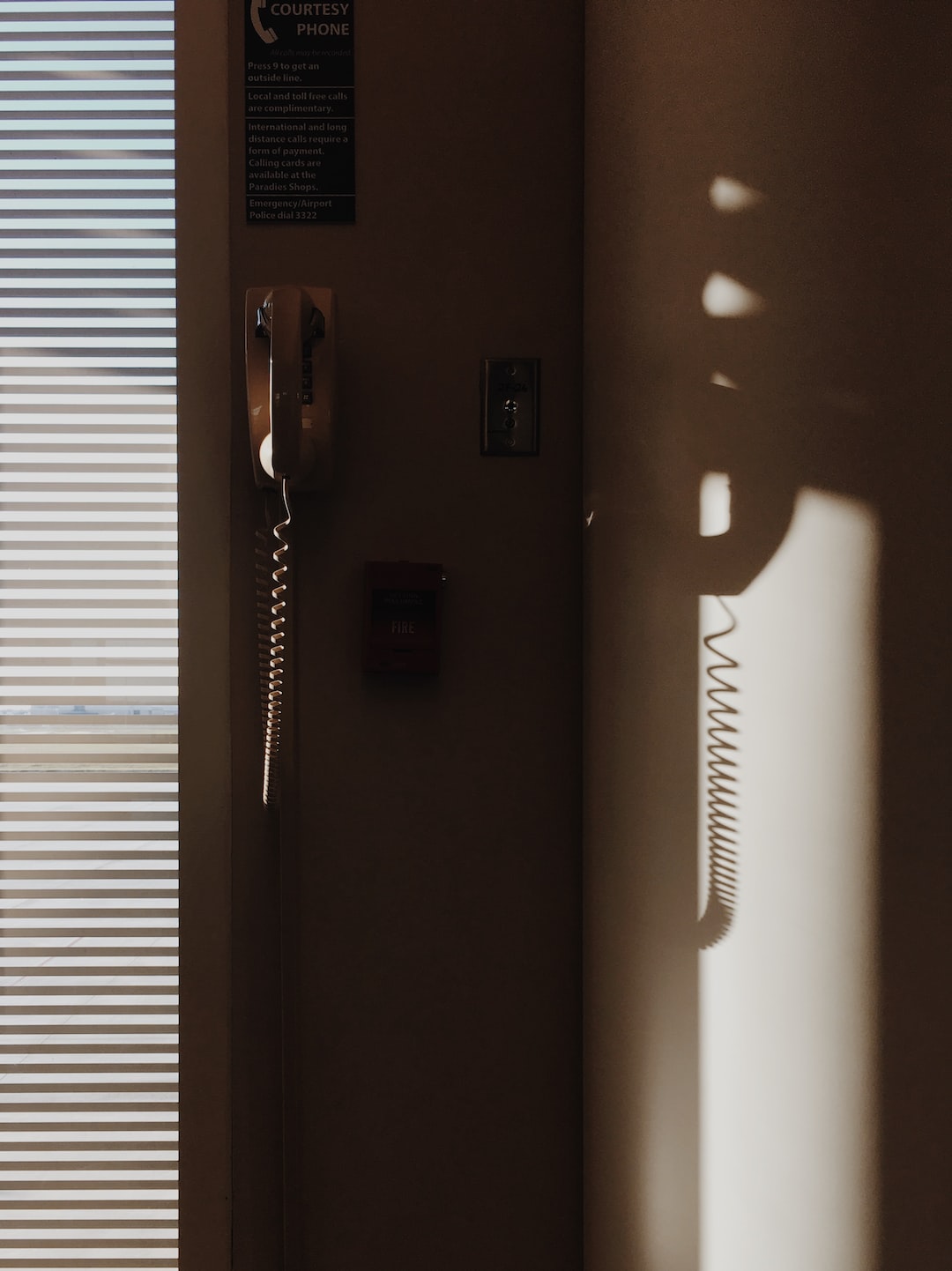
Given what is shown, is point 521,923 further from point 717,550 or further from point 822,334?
point 822,334

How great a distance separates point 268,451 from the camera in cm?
111

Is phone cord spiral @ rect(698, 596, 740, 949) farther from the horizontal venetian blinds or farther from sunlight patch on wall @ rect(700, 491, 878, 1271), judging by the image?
the horizontal venetian blinds

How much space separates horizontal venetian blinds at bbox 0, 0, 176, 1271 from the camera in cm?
124

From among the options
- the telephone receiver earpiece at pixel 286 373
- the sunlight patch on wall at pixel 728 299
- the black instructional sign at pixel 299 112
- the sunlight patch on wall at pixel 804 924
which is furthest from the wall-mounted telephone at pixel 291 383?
the sunlight patch on wall at pixel 804 924

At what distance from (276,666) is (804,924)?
73cm

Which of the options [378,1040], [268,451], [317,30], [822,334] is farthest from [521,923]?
[317,30]

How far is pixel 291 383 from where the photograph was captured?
1043mm

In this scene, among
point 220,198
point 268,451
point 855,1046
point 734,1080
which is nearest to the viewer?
point 855,1046

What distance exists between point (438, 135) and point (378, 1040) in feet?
4.18

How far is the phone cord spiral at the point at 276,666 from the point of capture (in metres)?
1.13

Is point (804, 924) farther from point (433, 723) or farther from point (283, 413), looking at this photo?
point (283, 413)

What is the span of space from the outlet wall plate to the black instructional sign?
0.99 ft

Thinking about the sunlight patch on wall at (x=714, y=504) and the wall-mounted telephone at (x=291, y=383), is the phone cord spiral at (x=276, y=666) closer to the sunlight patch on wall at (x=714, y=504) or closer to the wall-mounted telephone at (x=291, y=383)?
the wall-mounted telephone at (x=291, y=383)

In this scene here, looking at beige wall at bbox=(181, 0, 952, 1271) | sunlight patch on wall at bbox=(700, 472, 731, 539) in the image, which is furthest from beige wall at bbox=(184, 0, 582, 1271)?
sunlight patch on wall at bbox=(700, 472, 731, 539)
